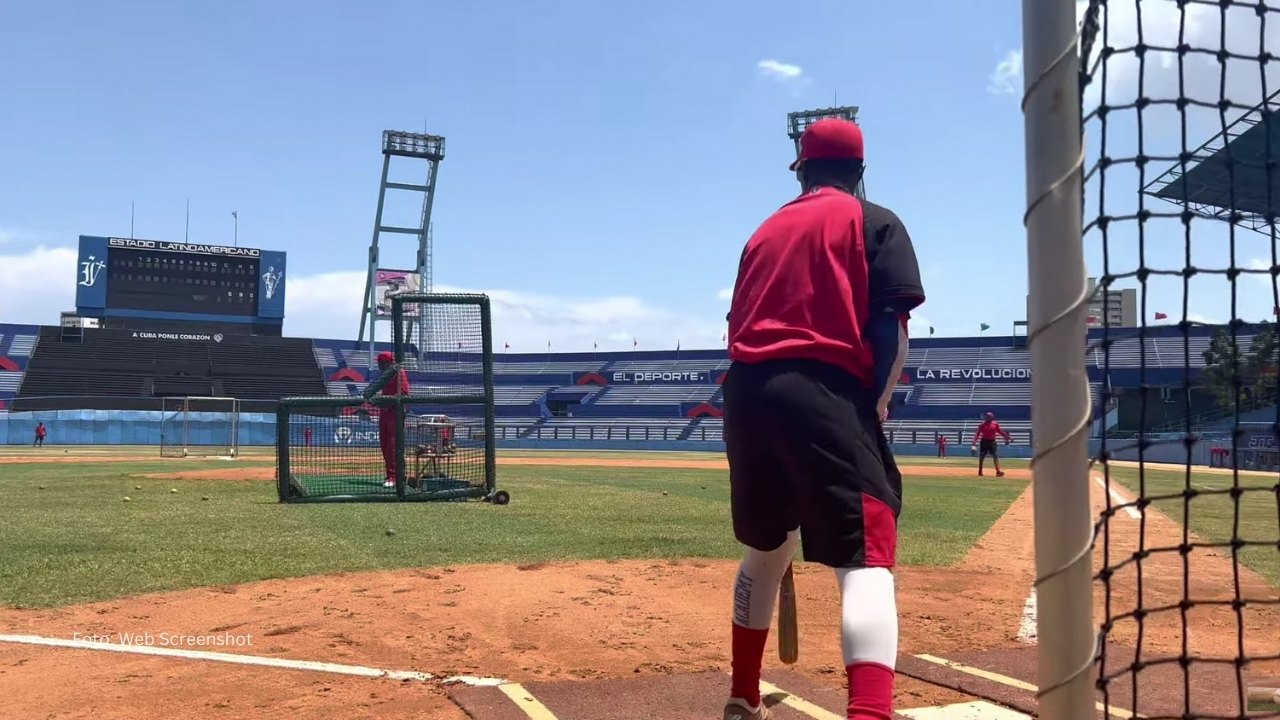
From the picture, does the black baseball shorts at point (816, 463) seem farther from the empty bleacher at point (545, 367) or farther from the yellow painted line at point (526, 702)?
the empty bleacher at point (545, 367)

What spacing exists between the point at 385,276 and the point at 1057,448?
60.0 metres

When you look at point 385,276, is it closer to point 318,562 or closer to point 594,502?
point 594,502

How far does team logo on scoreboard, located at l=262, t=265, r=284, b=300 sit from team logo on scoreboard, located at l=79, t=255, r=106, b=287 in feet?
26.4

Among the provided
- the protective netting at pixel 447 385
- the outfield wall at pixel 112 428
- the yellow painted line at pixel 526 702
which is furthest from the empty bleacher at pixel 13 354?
the yellow painted line at pixel 526 702

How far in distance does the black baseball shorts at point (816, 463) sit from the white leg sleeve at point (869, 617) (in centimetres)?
4

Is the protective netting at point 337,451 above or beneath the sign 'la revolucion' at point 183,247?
beneath

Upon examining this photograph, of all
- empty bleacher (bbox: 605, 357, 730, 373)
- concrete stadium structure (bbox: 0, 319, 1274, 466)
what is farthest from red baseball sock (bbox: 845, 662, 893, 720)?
empty bleacher (bbox: 605, 357, 730, 373)

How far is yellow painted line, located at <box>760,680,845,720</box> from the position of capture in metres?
3.10

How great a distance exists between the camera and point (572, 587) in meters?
5.48

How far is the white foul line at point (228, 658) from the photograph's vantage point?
11.8 ft

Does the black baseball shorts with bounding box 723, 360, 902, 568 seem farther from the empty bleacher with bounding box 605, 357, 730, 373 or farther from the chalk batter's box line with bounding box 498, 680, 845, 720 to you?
the empty bleacher with bounding box 605, 357, 730, 373

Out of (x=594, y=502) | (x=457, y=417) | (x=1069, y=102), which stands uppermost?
(x=1069, y=102)

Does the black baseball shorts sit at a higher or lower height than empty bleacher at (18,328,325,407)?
lower

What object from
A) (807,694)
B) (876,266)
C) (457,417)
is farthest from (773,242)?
(457,417)
